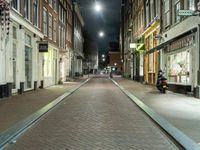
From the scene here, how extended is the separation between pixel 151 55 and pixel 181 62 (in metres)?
12.3

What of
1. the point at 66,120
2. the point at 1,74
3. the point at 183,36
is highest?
the point at 183,36

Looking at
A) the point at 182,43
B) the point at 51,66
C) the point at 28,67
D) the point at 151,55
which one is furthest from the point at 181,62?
the point at 51,66

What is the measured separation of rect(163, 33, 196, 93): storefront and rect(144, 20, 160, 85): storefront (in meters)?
4.10

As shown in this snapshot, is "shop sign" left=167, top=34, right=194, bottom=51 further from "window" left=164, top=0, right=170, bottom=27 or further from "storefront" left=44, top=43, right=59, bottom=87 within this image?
"storefront" left=44, top=43, right=59, bottom=87

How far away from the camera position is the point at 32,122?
11336mm

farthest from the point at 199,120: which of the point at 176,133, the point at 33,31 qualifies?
the point at 33,31

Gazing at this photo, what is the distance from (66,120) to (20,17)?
1216cm

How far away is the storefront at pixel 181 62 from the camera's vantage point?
68.0 feet

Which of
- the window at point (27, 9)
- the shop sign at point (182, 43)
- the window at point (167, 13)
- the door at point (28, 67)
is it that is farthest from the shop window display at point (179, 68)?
the window at point (27, 9)

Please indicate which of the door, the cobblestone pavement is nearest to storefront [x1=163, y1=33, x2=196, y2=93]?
the cobblestone pavement

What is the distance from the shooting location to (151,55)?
116 feet

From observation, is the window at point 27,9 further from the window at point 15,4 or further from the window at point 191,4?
the window at point 191,4

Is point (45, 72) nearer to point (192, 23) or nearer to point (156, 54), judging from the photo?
point (156, 54)

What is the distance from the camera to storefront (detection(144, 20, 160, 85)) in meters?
31.7
